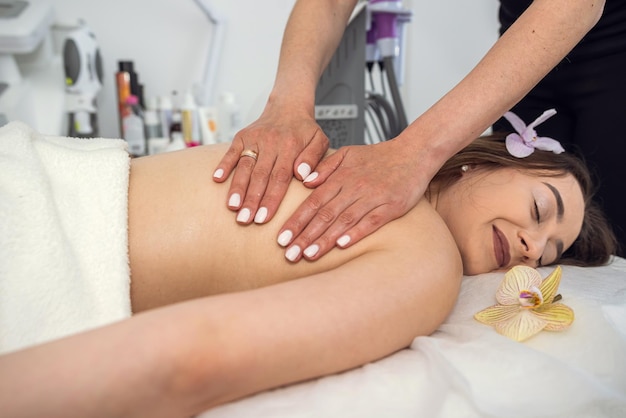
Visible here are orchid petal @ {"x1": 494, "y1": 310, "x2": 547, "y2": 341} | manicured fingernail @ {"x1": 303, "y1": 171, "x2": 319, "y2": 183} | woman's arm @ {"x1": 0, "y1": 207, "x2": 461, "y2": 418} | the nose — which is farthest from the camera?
the nose

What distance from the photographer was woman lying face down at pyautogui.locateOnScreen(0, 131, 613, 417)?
0.58 m

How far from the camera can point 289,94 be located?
1.18 meters

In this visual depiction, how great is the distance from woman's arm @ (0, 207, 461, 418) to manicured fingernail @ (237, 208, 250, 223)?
199mm

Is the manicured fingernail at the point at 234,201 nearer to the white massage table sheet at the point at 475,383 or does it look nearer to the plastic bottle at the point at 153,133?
the white massage table sheet at the point at 475,383

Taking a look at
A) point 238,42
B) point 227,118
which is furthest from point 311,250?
point 238,42

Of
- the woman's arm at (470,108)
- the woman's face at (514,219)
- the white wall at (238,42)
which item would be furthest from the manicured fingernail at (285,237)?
the white wall at (238,42)

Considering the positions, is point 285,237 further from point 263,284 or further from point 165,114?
point 165,114

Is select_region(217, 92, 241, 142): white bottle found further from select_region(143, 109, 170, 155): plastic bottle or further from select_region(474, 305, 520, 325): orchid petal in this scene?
select_region(474, 305, 520, 325): orchid petal

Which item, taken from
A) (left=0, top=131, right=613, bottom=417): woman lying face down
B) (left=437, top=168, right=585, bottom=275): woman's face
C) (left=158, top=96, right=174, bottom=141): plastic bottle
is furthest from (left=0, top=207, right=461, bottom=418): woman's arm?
(left=158, top=96, right=174, bottom=141): plastic bottle

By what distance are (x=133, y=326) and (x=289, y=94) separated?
27.9 inches

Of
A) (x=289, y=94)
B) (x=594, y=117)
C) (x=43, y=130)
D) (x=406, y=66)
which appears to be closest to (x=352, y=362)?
(x=289, y=94)

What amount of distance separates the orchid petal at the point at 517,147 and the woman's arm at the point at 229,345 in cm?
51

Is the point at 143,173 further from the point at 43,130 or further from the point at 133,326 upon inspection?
the point at 43,130

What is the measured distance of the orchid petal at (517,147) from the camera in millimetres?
1219
